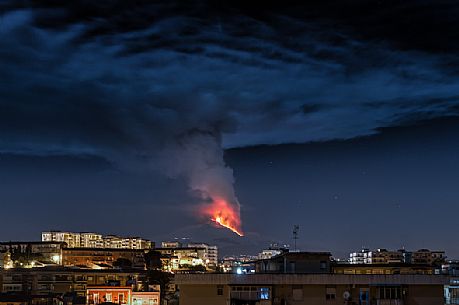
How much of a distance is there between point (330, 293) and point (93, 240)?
13407 cm

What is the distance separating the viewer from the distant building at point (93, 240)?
134 metres

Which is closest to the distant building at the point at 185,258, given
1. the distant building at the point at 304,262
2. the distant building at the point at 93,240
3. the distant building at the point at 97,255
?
the distant building at the point at 97,255

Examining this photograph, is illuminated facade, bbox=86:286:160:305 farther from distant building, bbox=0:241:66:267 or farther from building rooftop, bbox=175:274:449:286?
distant building, bbox=0:241:66:267

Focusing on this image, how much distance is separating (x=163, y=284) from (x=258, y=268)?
23835 mm

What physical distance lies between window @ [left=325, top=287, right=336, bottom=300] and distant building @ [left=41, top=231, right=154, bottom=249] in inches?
4689

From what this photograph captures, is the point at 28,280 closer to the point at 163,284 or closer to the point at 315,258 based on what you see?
the point at 163,284

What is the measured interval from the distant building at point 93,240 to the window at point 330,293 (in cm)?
11911

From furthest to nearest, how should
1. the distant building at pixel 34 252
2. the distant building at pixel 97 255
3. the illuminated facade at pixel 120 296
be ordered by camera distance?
the distant building at pixel 97 255 < the distant building at pixel 34 252 < the illuminated facade at pixel 120 296

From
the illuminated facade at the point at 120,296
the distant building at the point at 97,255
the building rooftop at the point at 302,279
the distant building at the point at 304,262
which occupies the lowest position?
the illuminated facade at the point at 120,296

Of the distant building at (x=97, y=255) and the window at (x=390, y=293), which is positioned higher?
the distant building at (x=97, y=255)

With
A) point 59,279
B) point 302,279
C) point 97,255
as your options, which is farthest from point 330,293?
point 97,255

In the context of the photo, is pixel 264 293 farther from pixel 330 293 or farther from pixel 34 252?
pixel 34 252

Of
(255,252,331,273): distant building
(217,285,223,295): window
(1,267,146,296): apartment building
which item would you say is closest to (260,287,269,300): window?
(217,285,223,295): window

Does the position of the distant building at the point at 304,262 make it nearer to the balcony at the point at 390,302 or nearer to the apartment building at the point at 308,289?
the apartment building at the point at 308,289
